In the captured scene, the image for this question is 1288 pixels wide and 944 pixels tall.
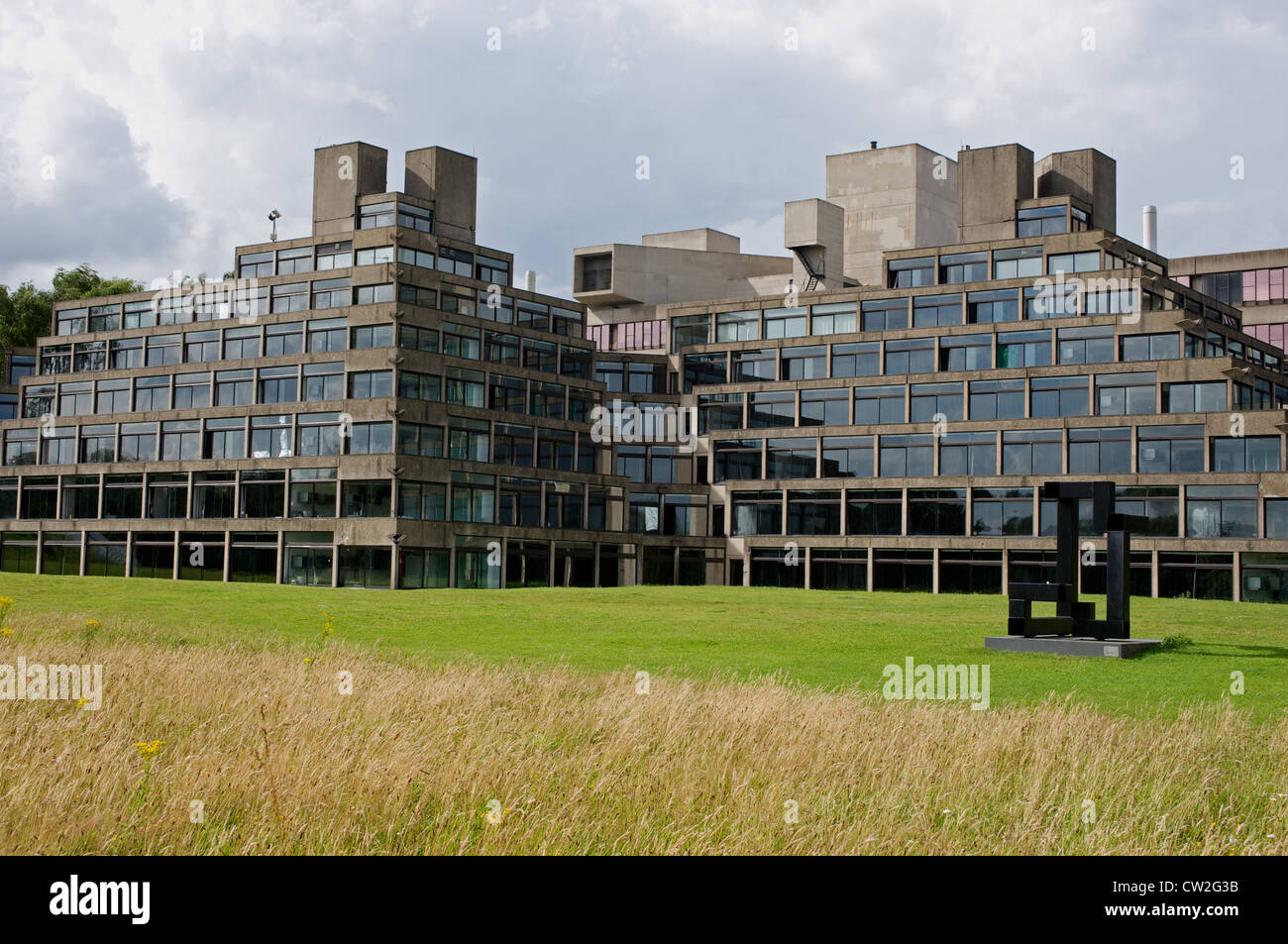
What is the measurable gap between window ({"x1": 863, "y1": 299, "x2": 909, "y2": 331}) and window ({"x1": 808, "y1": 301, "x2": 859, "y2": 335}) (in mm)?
695

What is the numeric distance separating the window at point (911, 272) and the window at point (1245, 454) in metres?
20.0

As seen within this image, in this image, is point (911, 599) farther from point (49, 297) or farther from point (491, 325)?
point (49, 297)

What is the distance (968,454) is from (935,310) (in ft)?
30.4

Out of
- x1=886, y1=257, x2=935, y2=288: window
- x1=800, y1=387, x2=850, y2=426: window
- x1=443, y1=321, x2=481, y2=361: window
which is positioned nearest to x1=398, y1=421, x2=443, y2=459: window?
x1=443, y1=321, x2=481, y2=361: window

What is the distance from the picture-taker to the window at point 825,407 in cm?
7981

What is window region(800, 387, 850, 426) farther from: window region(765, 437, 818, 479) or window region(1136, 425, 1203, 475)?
window region(1136, 425, 1203, 475)

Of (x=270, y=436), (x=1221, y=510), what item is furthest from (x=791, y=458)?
(x=270, y=436)

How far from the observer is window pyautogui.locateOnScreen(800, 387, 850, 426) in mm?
79812

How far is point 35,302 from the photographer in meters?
104

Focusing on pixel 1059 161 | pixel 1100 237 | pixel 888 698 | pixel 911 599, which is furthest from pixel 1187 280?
pixel 888 698

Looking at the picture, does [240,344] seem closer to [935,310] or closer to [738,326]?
[738,326]

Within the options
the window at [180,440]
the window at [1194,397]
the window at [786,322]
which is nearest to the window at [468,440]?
the window at [180,440]

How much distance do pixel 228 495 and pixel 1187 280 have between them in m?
79.9
